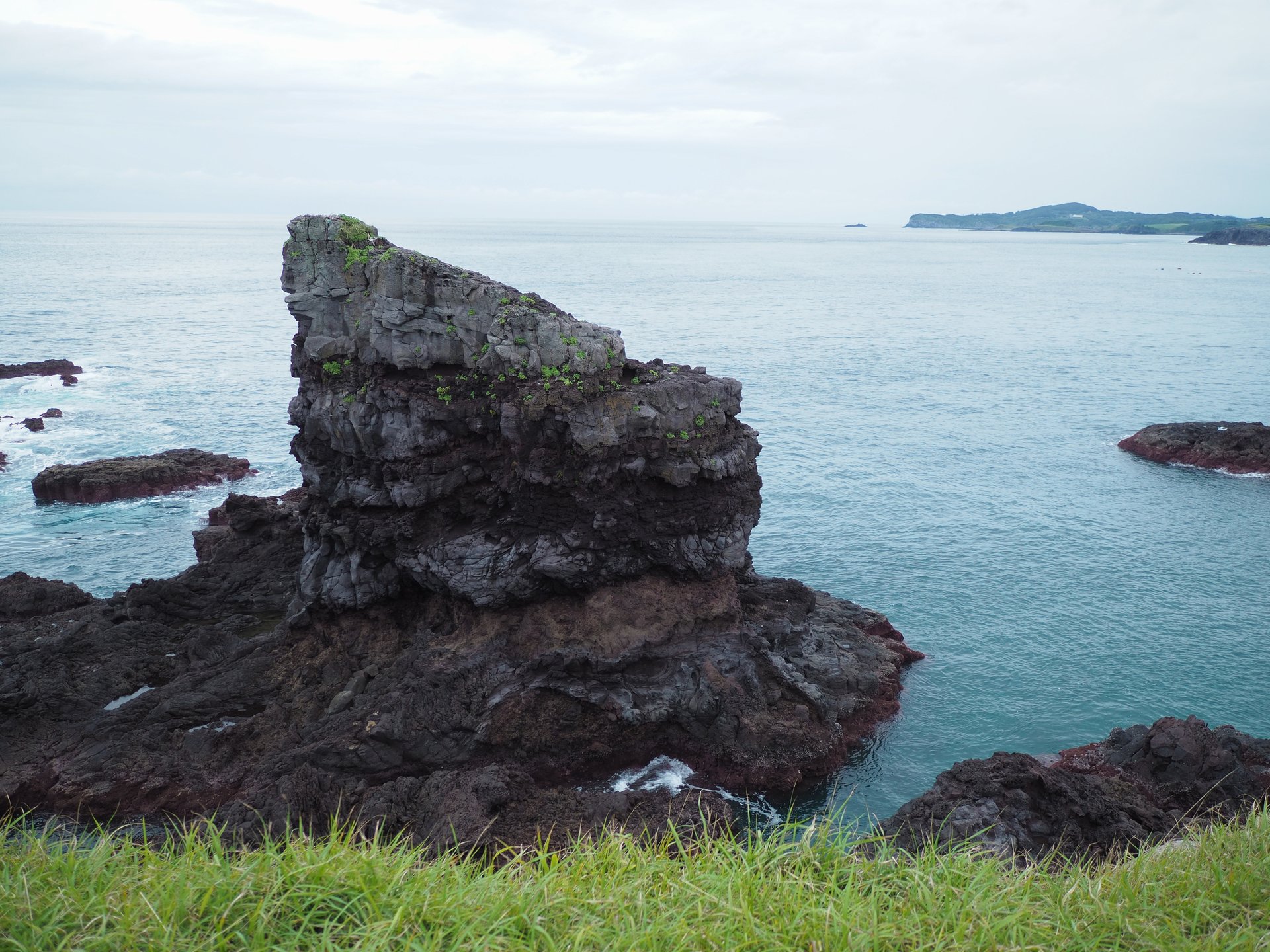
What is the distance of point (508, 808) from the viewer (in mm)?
24734

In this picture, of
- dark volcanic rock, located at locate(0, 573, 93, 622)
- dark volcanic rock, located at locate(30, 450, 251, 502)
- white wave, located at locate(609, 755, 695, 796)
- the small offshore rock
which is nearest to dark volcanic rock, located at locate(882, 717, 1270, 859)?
white wave, located at locate(609, 755, 695, 796)

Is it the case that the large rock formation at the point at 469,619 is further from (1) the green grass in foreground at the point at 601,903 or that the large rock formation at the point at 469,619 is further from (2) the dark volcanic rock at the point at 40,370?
(2) the dark volcanic rock at the point at 40,370

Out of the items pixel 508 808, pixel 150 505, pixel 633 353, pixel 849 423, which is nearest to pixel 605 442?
pixel 508 808

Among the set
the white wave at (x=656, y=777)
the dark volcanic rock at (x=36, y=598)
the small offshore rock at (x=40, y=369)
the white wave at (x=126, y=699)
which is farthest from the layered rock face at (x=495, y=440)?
the small offshore rock at (x=40, y=369)

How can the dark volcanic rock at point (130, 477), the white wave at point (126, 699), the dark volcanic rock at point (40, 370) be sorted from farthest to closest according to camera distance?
the dark volcanic rock at point (40, 370)
the dark volcanic rock at point (130, 477)
the white wave at point (126, 699)

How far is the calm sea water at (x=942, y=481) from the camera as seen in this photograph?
3525 centimetres

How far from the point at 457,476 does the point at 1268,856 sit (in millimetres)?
24401

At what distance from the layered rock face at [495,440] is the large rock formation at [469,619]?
0.09 m

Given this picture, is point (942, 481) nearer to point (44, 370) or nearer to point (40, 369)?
point (44, 370)

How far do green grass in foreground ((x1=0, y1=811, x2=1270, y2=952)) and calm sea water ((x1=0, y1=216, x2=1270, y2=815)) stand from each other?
746 inches

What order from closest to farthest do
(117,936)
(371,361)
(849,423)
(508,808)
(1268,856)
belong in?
(117,936), (1268,856), (508,808), (371,361), (849,423)

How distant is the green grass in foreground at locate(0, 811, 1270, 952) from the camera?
8.74 m

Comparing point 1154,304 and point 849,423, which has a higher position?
point 1154,304

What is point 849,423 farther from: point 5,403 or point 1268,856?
point 5,403
